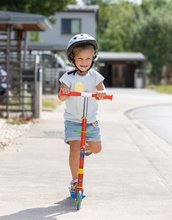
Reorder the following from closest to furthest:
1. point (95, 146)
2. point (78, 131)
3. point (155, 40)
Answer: point (78, 131), point (95, 146), point (155, 40)

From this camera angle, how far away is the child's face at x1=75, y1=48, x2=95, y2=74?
6934 mm

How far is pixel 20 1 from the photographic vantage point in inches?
1257

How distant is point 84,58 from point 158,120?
13.9m

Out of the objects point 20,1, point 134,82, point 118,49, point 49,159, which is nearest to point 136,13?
point 118,49

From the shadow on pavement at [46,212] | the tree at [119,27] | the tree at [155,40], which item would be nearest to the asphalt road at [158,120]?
the shadow on pavement at [46,212]

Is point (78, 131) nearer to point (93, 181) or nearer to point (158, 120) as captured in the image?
point (93, 181)

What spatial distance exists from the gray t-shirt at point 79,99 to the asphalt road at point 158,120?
6.99 meters

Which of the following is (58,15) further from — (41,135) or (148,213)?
(148,213)

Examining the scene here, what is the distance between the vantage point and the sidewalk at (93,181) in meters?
6.62

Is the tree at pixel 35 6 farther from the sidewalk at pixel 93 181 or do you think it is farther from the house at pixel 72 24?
the house at pixel 72 24

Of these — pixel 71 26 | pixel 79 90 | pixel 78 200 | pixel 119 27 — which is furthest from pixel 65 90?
pixel 119 27

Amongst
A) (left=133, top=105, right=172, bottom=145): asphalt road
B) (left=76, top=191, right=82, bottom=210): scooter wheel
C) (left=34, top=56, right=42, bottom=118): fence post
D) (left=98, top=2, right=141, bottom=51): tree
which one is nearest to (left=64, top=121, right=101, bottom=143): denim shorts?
(left=76, top=191, right=82, bottom=210): scooter wheel

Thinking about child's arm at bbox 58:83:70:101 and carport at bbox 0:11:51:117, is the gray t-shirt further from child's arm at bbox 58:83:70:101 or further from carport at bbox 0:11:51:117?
carport at bbox 0:11:51:117

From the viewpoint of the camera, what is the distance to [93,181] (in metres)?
8.39
